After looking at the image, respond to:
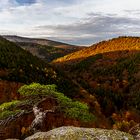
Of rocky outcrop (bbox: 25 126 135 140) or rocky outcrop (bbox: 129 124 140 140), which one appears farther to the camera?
rocky outcrop (bbox: 129 124 140 140)

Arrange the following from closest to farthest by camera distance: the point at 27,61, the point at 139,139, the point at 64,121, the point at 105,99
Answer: the point at 139,139 → the point at 64,121 → the point at 105,99 → the point at 27,61

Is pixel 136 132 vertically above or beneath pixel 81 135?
beneath

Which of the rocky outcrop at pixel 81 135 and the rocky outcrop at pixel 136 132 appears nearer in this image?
the rocky outcrop at pixel 81 135

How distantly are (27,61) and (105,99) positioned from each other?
30411mm

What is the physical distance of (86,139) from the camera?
14.5 metres

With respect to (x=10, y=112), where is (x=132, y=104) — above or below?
below

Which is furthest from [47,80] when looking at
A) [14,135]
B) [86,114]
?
[86,114]

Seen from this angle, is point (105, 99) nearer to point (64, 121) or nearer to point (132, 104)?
point (132, 104)

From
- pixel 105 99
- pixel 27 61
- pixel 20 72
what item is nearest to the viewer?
pixel 20 72

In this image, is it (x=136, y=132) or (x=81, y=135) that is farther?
(x=136, y=132)

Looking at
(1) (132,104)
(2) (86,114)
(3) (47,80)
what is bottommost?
(1) (132,104)

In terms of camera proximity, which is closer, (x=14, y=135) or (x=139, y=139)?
(x=139, y=139)

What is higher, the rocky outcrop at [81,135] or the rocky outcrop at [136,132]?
the rocky outcrop at [81,135]

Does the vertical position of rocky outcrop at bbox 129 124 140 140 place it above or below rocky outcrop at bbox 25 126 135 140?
below
